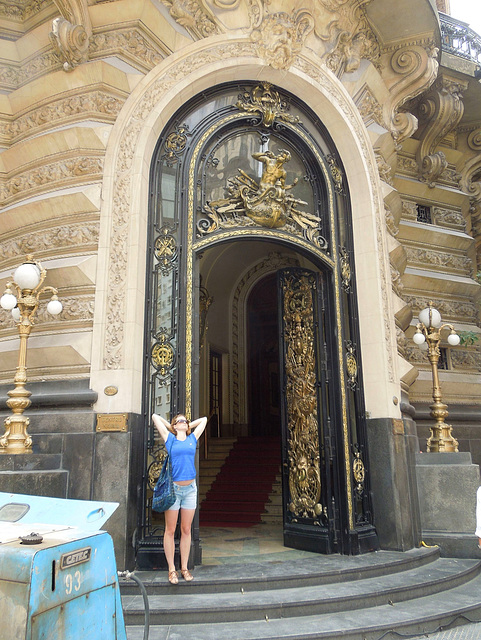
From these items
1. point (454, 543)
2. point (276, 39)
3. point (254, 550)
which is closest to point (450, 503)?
point (454, 543)

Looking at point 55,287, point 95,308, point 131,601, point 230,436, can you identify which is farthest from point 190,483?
point 230,436

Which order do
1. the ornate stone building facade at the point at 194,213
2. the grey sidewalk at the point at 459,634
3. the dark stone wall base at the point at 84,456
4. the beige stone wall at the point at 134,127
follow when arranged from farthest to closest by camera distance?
the beige stone wall at the point at 134,127
the ornate stone building facade at the point at 194,213
the dark stone wall base at the point at 84,456
the grey sidewalk at the point at 459,634

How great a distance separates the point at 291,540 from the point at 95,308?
472 centimetres

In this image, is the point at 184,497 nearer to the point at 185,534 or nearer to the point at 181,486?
the point at 181,486

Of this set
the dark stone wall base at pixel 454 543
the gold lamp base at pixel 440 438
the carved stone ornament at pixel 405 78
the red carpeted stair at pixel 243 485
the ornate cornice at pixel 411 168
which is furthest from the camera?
the ornate cornice at pixel 411 168

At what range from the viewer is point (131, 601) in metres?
5.86

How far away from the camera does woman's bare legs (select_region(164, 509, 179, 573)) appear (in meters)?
6.32

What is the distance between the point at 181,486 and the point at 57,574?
357cm

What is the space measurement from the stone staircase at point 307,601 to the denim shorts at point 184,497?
0.85 meters

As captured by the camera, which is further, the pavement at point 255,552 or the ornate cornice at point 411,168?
the ornate cornice at point 411,168

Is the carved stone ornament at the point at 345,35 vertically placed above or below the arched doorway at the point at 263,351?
above

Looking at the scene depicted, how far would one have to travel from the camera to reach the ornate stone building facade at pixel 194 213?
293 inches

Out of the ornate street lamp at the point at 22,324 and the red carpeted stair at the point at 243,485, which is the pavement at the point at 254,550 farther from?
the ornate street lamp at the point at 22,324

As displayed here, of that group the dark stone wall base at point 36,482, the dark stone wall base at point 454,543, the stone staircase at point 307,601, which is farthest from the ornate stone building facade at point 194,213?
the stone staircase at point 307,601
